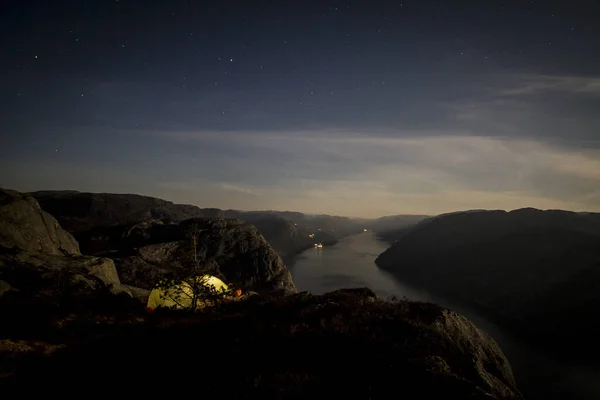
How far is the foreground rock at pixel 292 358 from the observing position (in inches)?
242

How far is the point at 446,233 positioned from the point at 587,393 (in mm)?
148739

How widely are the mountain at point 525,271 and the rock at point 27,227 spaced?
322 ft

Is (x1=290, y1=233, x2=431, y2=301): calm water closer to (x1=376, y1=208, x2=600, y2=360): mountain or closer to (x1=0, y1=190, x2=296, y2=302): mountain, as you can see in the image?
(x1=376, y1=208, x2=600, y2=360): mountain

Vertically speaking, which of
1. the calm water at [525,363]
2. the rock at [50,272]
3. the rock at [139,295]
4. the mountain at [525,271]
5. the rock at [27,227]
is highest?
the rock at [27,227]

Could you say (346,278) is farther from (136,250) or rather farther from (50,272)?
(50,272)

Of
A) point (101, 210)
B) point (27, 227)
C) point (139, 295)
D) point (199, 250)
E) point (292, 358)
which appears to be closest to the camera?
point (292, 358)

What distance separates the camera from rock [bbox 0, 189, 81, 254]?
67.6 feet

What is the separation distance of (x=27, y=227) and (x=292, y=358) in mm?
25432

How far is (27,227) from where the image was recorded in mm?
22344

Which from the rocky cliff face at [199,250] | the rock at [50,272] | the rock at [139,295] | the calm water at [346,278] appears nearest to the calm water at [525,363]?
the calm water at [346,278]

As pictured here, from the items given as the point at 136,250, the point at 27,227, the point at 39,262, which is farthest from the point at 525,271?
the point at 27,227

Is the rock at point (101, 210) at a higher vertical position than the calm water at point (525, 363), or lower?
higher

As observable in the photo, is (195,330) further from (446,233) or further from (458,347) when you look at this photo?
(446,233)

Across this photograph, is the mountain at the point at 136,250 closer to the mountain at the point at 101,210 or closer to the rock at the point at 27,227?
the rock at the point at 27,227
